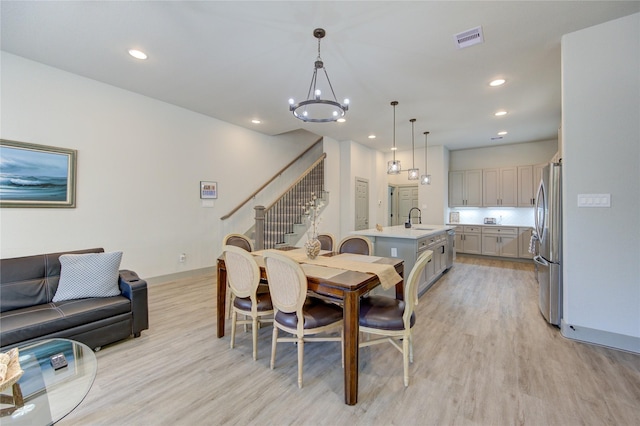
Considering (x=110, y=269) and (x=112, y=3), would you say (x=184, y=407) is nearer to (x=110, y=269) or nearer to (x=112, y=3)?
(x=110, y=269)

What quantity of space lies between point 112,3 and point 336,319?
3.28m

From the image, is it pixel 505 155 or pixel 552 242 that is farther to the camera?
pixel 505 155

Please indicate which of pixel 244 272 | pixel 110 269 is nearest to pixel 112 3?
pixel 110 269

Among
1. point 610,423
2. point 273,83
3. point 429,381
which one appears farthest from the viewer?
point 273,83

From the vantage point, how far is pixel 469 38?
2682 mm

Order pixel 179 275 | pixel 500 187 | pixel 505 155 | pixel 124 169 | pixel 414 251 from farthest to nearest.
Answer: pixel 505 155
pixel 500 187
pixel 179 275
pixel 124 169
pixel 414 251

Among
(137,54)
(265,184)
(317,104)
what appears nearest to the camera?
(137,54)

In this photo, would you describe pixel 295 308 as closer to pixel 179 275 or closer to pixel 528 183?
pixel 179 275

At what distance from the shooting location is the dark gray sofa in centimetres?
210

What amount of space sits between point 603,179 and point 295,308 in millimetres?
3042

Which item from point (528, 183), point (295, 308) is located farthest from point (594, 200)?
point (528, 183)

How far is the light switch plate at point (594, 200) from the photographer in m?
2.48

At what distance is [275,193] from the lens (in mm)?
6641

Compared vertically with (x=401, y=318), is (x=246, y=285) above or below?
above
